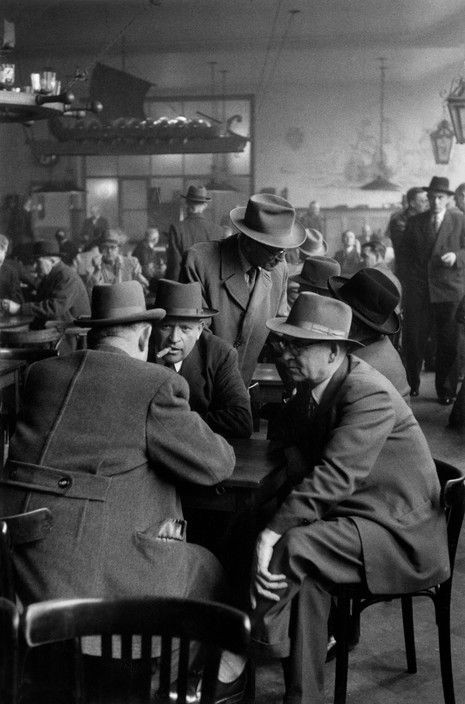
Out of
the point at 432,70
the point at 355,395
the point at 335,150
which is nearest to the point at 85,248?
the point at 335,150

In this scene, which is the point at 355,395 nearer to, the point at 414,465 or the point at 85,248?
the point at 414,465

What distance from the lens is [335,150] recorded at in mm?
9367

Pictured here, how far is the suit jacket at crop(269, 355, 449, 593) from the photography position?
2.53 metres

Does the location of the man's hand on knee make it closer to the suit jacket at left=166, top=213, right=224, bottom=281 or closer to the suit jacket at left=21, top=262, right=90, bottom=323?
the suit jacket at left=21, top=262, right=90, bottom=323

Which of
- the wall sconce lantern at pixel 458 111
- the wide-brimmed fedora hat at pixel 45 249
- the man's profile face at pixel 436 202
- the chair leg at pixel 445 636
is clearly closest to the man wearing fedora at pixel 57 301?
the wide-brimmed fedora hat at pixel 45 249

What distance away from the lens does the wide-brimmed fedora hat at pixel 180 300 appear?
3438 mm

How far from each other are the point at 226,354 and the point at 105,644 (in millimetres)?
2019

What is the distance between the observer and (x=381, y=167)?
374 inches

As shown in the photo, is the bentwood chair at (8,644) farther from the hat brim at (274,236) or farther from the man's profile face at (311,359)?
the hat brim at (274,236)

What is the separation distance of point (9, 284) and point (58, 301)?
1154 mm

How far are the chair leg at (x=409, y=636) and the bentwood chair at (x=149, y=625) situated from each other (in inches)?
60.2

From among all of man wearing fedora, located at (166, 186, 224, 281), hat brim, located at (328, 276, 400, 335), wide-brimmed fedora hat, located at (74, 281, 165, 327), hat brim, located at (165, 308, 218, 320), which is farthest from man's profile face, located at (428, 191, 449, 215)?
wide-brimmed fedora hat, located at (74, 281, 165, 327)

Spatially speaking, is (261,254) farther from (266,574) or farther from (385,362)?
(266,574)

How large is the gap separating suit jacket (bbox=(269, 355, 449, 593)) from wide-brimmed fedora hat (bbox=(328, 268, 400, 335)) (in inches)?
25.4
